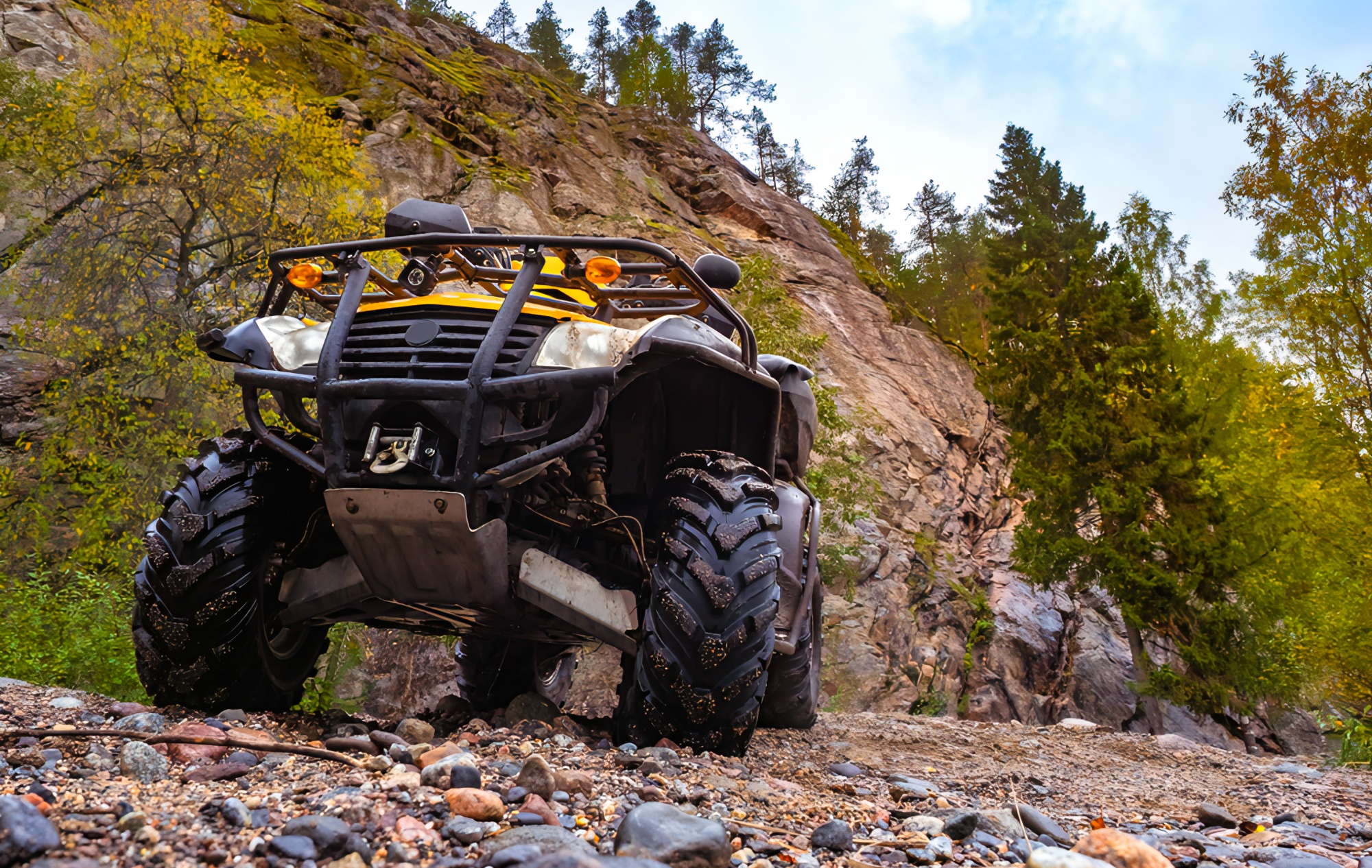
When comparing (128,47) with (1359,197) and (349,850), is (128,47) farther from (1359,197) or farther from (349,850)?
(1359,197)

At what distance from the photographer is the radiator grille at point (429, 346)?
107 inches

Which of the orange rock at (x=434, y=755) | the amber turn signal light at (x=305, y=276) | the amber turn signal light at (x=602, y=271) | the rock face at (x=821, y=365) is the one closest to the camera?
the orange rock at (x=434, y=755)

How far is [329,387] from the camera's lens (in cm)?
265

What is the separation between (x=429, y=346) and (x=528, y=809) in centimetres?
153

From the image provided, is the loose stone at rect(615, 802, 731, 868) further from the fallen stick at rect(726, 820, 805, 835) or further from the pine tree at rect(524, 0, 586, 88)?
the pine tree at rect(524, 0, 586, 88)

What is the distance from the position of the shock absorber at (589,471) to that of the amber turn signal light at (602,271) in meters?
0.67

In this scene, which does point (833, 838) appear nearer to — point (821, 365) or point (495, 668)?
point (495, 668)

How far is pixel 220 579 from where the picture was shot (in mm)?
2965

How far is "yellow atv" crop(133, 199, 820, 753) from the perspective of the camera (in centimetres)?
265

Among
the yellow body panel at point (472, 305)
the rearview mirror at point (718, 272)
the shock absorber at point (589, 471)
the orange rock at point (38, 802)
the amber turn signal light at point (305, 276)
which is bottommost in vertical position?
the orange rock at point (38, 802)

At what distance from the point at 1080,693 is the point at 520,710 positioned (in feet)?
55.5

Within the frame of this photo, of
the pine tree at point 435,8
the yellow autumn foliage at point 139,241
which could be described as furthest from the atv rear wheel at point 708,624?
the pine tree at point 435,8

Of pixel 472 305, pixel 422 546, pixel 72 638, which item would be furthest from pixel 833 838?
pixel 72 638

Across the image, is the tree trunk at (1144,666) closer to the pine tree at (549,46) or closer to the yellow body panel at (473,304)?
the yellow body panel at (473,304)
